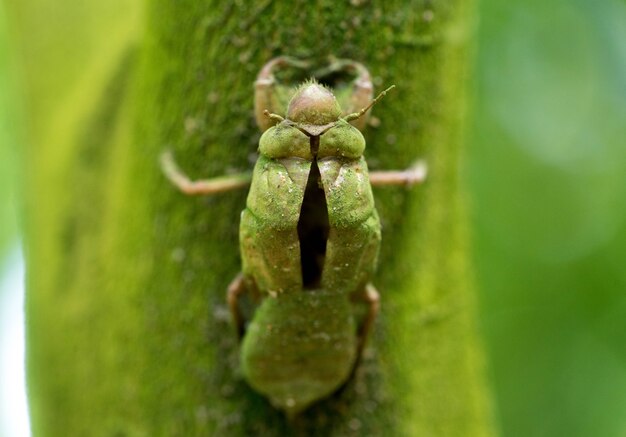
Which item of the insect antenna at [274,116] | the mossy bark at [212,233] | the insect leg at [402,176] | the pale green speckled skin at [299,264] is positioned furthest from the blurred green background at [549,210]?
the insect antenna at [274,116]

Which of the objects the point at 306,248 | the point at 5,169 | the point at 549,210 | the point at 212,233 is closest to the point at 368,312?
the point at 306,248

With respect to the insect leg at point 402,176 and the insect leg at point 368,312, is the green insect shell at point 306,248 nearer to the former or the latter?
the insect leg at point 368,312

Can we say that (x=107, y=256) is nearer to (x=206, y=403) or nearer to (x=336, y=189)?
(x=206, y=403)

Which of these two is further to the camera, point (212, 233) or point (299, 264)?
point (212, 233)

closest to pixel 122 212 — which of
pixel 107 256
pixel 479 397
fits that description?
pixel 107 256

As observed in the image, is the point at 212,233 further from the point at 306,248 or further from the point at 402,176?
the point at 402,176
